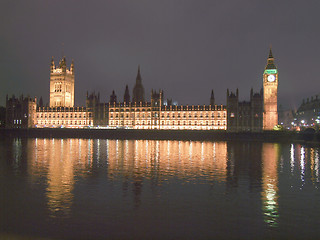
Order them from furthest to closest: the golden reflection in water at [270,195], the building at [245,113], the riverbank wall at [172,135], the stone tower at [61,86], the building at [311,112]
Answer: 1. the stone tower at [61,86]
2. the building at [311,112]
3. the building at [245,113]
4. the riverbank wall at [172,135]
5. the golden reflection in water at [270,195]

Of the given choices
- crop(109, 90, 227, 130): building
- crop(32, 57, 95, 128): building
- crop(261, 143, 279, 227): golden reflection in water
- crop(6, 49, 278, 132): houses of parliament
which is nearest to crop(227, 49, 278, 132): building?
crop(6, 49, 278, 132): houses of parliament

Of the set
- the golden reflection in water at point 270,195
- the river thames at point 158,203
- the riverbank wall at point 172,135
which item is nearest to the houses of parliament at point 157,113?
the riverbank wall at point 172,135

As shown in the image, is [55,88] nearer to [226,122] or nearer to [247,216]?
[226,122]

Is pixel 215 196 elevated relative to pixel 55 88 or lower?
lower

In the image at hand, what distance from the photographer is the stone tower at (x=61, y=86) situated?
161625 mm

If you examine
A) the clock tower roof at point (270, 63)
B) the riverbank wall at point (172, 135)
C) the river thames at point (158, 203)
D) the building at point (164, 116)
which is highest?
the clock tower roof at point (270, 63)

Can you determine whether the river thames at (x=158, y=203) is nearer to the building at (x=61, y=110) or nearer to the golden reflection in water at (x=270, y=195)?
the golden reflection in water at (x=270, y=195)

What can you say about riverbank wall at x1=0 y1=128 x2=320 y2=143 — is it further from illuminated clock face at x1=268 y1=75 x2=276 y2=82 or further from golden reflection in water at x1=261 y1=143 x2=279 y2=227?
golden reflection in water at x1=261 y1=143 x2=279 y2=227

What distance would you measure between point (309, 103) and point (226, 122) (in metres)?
58.8

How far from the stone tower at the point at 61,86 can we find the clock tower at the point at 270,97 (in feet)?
315

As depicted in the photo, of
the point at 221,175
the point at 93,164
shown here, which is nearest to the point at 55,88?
the point at 93,164

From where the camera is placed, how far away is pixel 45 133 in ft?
353

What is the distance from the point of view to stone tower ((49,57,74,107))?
6363 inches

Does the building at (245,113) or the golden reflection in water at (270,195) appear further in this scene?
the building at (245,113)
